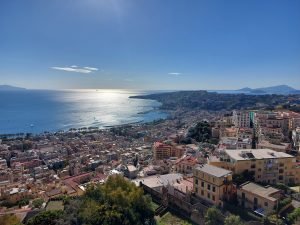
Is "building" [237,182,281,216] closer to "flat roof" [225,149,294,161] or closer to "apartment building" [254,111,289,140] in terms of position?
"flat roof" [225,149,294,161]

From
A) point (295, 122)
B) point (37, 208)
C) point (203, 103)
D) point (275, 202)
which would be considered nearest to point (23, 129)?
point (37, 208)

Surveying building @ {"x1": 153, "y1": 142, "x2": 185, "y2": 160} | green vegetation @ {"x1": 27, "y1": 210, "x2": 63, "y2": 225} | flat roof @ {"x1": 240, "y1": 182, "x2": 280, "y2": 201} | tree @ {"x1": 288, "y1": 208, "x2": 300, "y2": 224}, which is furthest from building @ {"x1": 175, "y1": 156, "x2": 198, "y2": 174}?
green vegetation @ {"x1": 27, "y1": 210, "x2": 63, "y2": 225}

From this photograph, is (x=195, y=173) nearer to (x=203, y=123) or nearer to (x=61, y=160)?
(x=203, y=123)

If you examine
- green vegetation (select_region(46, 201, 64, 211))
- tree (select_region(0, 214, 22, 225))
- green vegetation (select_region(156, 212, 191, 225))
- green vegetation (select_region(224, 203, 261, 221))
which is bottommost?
green vegetation (select_region(46, 201, 64, 211))

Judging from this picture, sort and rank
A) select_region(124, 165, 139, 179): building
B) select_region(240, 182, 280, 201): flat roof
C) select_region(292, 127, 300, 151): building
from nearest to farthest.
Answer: select_region(240, 182, 280, 201): flat roof → select_region(124, 165, 139, 179): building → select_region(292, 127, 300, 151): building

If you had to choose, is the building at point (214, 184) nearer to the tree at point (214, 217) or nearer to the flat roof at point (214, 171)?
the flat roof at point (214, 171)

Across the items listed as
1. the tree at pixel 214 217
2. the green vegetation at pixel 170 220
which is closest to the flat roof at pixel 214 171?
the tree at pixel 214 217

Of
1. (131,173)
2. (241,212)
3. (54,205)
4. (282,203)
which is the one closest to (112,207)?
(241,212)
